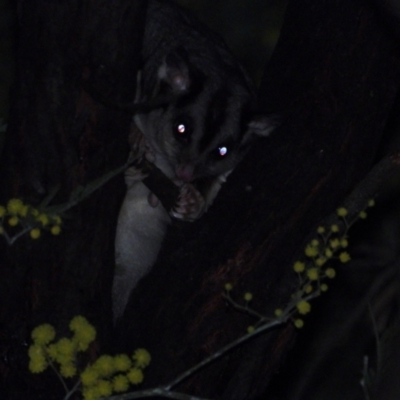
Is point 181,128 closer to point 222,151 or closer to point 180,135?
point 180,135

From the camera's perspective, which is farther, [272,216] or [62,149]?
[272,216]

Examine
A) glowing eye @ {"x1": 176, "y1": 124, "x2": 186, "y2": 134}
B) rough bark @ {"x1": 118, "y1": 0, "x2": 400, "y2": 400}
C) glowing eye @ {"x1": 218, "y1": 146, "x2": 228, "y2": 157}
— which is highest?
rough bark @ {"x1": 118, "y1": 0, "x2": 400, "y2": 400}

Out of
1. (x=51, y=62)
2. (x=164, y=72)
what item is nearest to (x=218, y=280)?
(x=51, y=62)

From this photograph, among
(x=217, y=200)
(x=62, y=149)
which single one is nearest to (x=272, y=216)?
(x=217, y=200)

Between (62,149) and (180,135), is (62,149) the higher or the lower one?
the higher one

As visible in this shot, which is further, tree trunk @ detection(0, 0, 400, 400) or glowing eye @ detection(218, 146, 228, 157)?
glowing eye @ detection(218, 146, 228, 157)

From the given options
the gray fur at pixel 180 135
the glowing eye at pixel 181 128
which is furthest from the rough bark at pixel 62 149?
the glowing eye at pixel 181 128

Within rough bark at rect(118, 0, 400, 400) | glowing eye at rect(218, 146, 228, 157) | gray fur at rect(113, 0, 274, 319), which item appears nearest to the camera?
rough bark at rect(118, 0, 400, 400)

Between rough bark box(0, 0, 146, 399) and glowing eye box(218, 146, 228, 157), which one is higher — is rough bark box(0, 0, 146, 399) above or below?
above

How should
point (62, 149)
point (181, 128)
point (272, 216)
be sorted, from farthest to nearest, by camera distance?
1. point (181, 128)
2. point (272, 216)
3. point (62, 149)

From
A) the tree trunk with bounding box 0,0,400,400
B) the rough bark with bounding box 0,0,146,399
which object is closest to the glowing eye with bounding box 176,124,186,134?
the tree trunk with bounding box 0,0,400,400

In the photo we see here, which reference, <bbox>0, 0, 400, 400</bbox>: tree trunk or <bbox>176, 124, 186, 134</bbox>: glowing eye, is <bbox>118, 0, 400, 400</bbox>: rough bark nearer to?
<bbox>0, 0, 400, 400</bbox>: tree trunk

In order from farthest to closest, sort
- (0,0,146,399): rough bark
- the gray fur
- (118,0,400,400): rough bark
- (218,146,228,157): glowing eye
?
(218,146,228,157): glowing eye
the gray fur
(118,0,400,400): rough bark
(0,0,146,399): rough bark

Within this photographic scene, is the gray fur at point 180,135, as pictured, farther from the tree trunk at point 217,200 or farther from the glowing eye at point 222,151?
Result: the tree trunk at point 217,200
